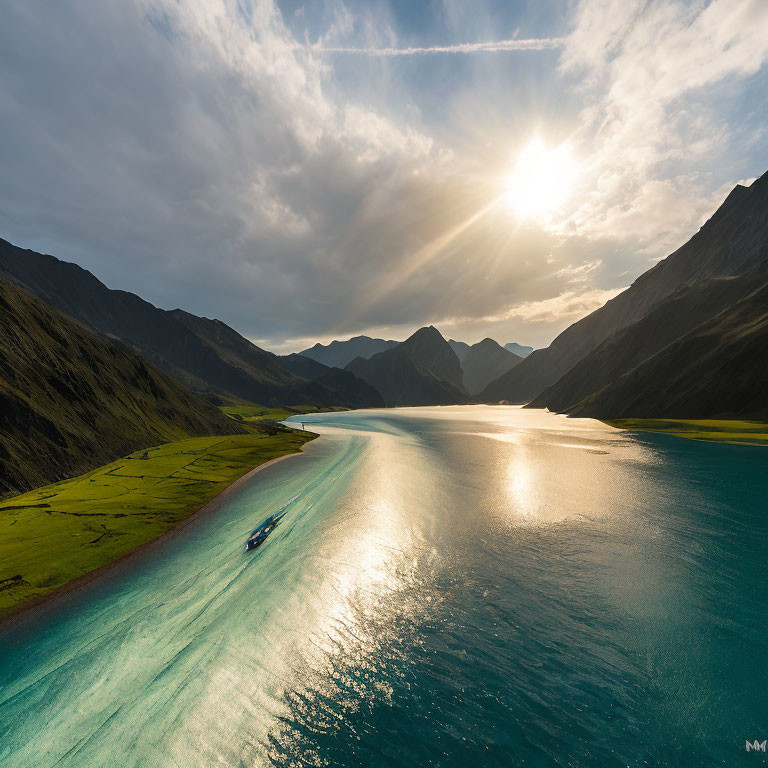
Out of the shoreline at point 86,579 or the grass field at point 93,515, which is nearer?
the shoreline at point 86,579

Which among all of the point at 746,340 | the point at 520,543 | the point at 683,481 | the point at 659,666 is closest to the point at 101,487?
the point at 520,543

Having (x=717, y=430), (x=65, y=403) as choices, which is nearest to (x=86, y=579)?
(x=65, y=403)

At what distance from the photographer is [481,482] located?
42531 mm

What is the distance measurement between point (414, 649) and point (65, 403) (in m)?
63.1

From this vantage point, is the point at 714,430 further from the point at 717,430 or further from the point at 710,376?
the point at 710,376

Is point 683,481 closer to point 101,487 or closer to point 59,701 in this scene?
point 59,701

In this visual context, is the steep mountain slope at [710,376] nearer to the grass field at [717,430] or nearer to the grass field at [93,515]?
the grass field at [717,430]

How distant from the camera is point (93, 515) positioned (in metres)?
27.8

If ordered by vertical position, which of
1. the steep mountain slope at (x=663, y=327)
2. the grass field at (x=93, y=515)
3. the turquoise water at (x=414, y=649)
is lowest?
the turquoise water at (x=414, y=649)

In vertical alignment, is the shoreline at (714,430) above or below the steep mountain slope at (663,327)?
below

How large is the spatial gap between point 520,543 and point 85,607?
26910mm

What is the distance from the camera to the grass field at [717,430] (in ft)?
208

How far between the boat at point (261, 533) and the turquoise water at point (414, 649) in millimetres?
892

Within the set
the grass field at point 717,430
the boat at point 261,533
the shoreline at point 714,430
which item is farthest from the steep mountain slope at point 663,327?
the boat at point 261,533
